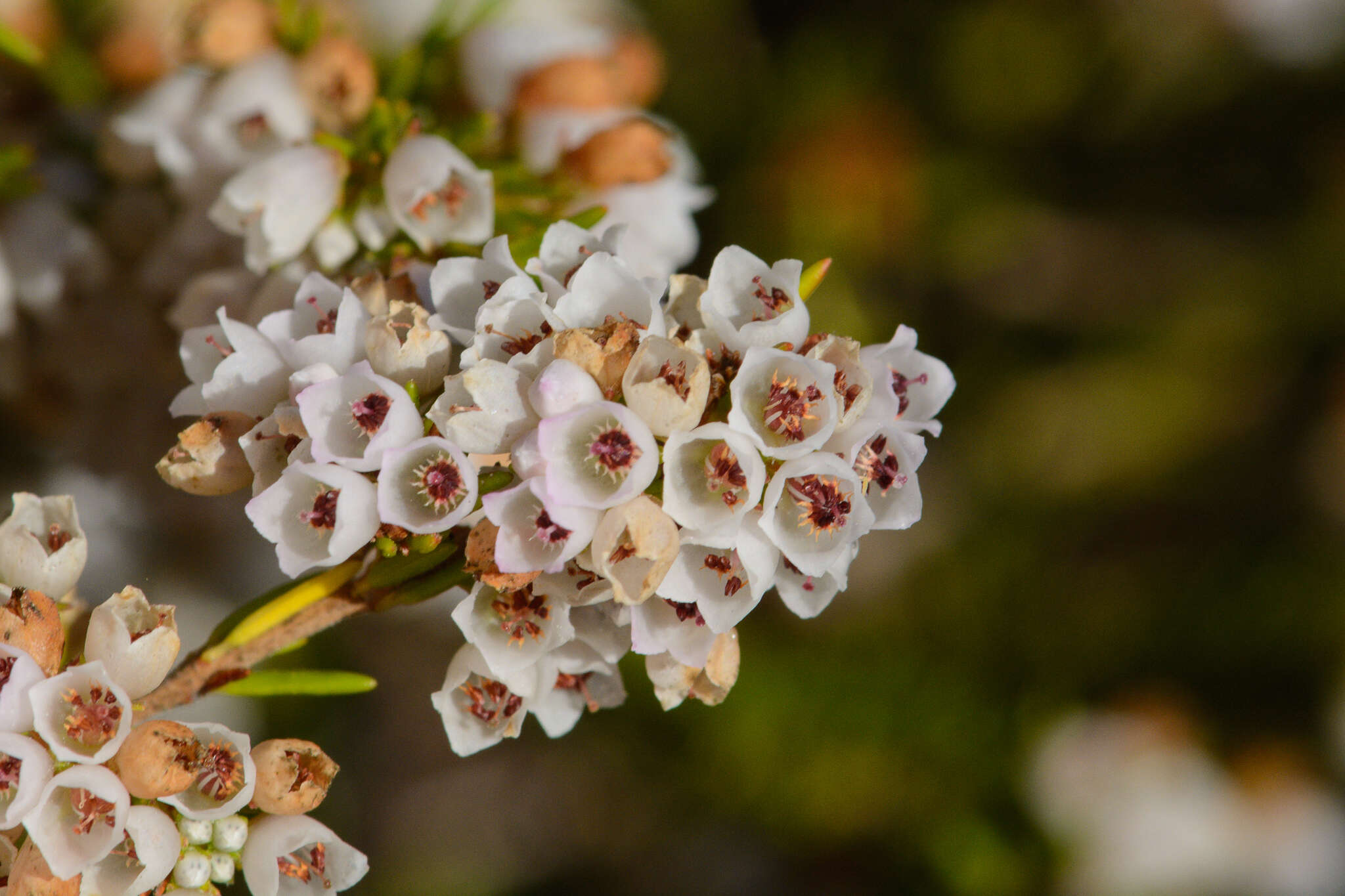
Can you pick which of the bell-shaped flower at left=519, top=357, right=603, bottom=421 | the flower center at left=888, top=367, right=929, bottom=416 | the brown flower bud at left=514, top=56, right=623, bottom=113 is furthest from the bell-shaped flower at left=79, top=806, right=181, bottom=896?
the brown flower bud at left=514, top=56, right=623, bottom=113

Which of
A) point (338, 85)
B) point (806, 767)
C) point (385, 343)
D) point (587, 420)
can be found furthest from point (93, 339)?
point (806, 767)

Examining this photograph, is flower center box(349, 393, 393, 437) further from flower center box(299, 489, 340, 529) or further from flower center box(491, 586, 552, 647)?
flower center box(491, 586, 552, 647)

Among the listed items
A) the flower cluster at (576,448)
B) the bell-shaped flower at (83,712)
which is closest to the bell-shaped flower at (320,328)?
the flower cluster at (576,448)

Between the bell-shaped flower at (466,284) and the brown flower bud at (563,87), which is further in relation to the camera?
the brown flower bud at (563,87)

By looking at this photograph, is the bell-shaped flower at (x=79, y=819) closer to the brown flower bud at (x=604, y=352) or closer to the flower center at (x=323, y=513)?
the flower center at (x=323, y=513)

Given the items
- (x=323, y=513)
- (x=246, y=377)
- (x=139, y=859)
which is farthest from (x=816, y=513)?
(x=139, y=859)
